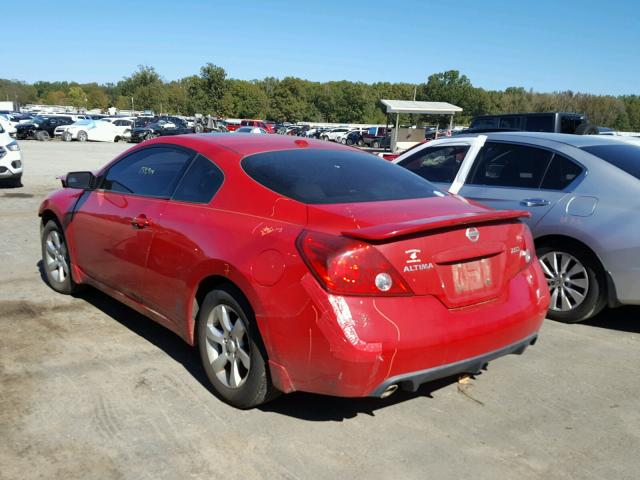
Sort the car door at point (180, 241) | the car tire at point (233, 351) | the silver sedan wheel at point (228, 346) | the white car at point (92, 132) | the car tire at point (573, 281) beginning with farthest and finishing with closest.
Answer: the white car at point (92, 132) → the car tire at point (573, 281) → the car door at point (180, 241) → the silver sedan wheel at point (228, 346) → the car tire at point (233, 351)

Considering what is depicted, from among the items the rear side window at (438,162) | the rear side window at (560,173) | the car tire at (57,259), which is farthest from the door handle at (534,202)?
the car tire at (57,259)

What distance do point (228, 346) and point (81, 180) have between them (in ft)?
7.94

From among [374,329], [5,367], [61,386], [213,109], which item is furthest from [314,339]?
[213,109]

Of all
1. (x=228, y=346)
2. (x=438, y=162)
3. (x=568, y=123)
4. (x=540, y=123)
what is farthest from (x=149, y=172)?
(x=568, y=123)

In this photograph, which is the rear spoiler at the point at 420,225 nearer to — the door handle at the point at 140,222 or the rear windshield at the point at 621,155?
the door handle at the point at 140,222

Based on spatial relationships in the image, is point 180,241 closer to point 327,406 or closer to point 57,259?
point 327,406

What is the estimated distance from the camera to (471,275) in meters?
3.12

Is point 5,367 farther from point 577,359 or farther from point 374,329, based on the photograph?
point 577,359

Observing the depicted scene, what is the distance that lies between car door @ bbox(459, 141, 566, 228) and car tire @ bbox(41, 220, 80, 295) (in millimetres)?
3750

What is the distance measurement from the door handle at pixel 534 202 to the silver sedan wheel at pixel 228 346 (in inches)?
121

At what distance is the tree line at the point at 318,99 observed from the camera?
66000 mm

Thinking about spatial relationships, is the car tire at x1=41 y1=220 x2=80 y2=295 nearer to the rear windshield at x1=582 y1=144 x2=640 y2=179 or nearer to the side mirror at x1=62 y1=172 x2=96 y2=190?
the side mirror at x1=62 y1=172 x2=96 y2=190

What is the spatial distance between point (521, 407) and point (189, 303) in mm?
2093

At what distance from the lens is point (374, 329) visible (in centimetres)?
277
